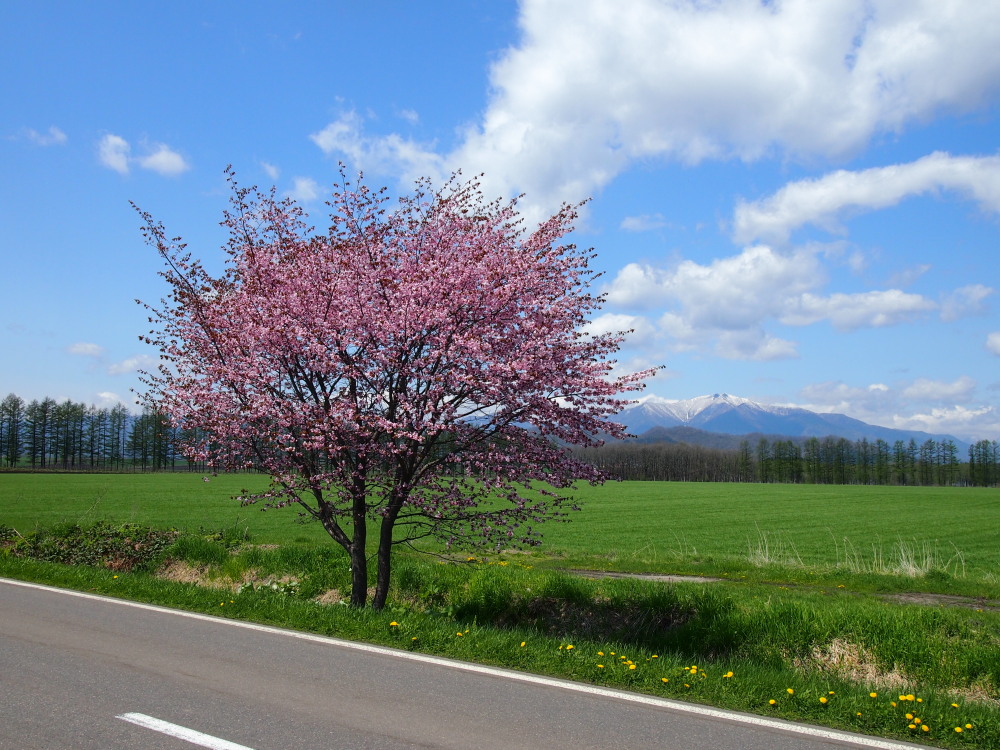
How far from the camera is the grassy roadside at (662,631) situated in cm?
642

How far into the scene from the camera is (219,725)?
5.45 m

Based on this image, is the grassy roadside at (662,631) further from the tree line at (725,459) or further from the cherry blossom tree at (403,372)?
the tree line at (725,459)

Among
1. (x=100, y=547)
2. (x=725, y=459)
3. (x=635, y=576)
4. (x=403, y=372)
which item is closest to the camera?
(x=403, y=372)

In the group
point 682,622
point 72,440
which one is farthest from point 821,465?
point 682,622

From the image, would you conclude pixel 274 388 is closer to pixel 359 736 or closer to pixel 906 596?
pixel 359 736

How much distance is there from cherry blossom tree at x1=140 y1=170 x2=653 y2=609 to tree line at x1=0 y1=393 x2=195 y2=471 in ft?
419

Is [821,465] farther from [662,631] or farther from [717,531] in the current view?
[662,631]

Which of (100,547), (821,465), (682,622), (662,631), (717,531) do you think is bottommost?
(821,465)

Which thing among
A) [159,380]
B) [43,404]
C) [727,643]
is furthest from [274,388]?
[43,404]

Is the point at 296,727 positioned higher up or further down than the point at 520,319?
further down

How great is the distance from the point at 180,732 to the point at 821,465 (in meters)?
196

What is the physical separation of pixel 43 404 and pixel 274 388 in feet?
509

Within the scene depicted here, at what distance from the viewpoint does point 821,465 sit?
180375 millimetres

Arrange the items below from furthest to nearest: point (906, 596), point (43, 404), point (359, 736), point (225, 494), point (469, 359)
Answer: point (43, 404)
point (225, 494)
point (906, 596)
point (469, 359)
point (359, 736)
